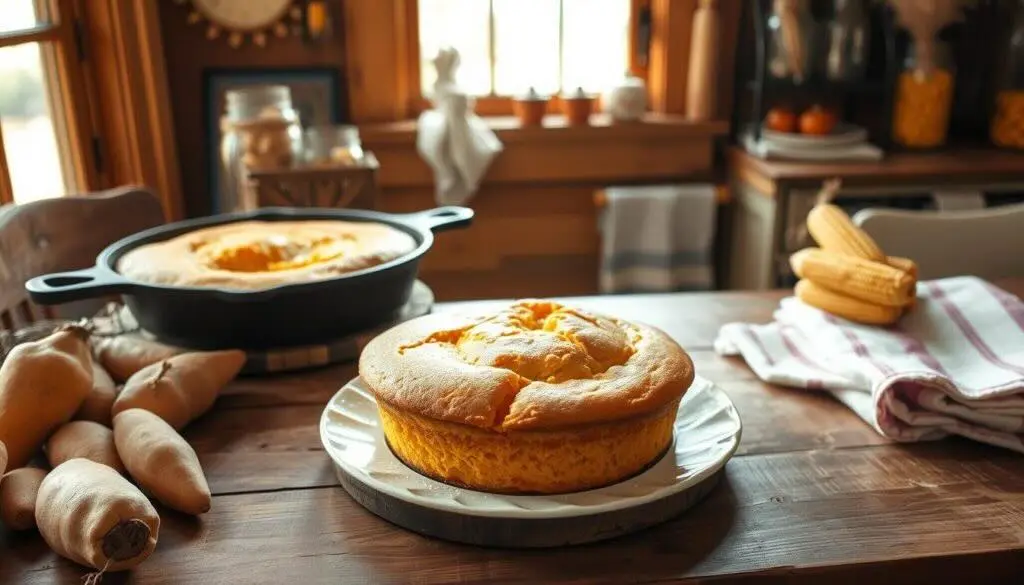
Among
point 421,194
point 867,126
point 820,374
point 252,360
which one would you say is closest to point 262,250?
point 252,360

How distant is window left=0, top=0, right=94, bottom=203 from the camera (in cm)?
172

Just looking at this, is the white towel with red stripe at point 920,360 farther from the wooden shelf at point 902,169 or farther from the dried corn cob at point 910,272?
the wooden shelf at point 902,169

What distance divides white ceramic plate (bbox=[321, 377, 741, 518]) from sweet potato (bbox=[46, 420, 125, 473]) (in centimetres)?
20

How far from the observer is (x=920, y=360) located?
3.45ft

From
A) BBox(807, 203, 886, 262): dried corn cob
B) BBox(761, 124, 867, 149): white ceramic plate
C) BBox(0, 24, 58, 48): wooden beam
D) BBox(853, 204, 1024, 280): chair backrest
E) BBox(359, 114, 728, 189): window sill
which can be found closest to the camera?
BBox(807, 203, 886, 262): dried corn cob

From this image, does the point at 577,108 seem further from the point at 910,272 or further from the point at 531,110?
the point at 910,272

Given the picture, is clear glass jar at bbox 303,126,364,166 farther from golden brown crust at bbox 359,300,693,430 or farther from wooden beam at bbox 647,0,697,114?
golden brown crust at bbox 359,300,693,430

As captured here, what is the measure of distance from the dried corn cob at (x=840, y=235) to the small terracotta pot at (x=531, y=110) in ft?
4.21

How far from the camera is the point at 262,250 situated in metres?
1.19

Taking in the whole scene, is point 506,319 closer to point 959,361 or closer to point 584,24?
point 959,361

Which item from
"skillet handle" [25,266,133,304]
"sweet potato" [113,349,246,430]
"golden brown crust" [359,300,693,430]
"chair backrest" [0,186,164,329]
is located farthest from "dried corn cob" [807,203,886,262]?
"chair backrest" [0,186,164,329]

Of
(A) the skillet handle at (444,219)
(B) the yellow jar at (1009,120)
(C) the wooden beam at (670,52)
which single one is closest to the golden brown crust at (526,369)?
(A) the skillet handle at (444,219)

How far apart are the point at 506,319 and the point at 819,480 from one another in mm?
354

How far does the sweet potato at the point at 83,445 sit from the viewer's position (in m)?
0.84
